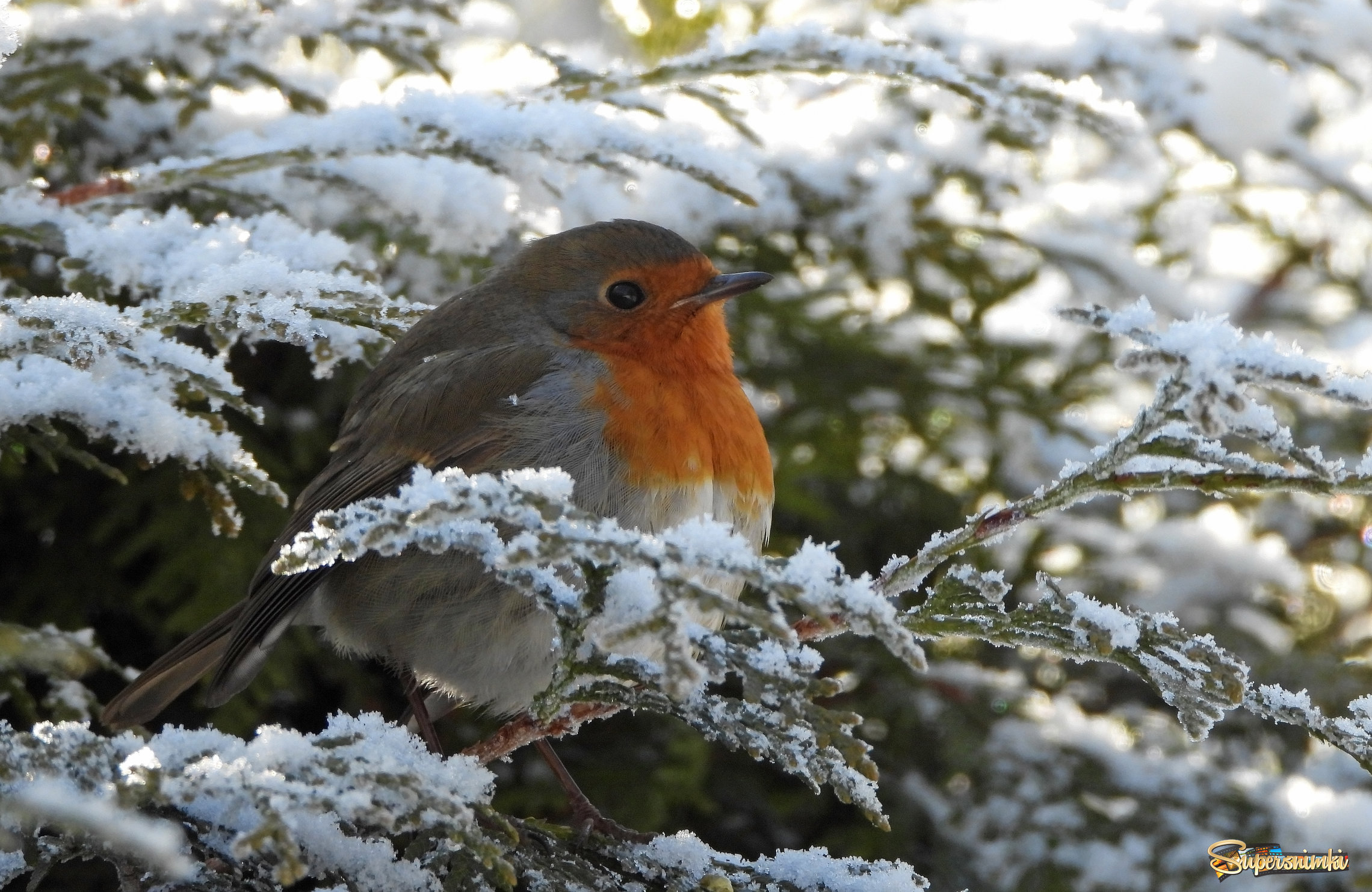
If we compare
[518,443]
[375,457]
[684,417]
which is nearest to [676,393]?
[684,417]

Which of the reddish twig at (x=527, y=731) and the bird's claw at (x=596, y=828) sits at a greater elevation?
the reddish twig at (x=527, y=731)

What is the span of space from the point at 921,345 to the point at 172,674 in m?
2.09

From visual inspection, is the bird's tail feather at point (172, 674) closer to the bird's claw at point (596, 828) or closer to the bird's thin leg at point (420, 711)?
the bird's thin leg at point (420, 711)

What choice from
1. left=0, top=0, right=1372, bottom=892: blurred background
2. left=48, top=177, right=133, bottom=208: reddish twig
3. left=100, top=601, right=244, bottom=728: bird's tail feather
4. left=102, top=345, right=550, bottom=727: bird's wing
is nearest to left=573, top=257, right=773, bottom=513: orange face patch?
left=102, top=345, right=550, bottom=727: bird's wing

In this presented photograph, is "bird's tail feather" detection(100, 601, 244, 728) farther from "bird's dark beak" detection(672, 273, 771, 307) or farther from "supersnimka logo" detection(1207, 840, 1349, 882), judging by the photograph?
"supersnimka logo" detection(1207, 840, 1349, 882)

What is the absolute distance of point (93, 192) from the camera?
7.52 feet

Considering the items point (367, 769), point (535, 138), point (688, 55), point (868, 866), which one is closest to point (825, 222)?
point (688, 55)

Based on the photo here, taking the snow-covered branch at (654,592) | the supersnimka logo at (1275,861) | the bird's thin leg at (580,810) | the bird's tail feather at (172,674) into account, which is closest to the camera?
the snow-covered branch at (654,592)

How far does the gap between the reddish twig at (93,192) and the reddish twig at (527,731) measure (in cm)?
113

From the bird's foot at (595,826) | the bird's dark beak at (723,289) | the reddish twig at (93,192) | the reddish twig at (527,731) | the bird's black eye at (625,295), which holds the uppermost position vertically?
the reddish twig at (93,192)

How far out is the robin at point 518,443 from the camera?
88.9 inches

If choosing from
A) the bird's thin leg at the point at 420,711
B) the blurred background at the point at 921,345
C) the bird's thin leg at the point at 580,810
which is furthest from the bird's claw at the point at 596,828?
the blurred background at the point at 921,345

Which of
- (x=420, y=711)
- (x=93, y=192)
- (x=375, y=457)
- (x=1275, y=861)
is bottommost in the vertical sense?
(x=1275, y=861)

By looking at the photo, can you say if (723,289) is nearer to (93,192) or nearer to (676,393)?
(676,393)
